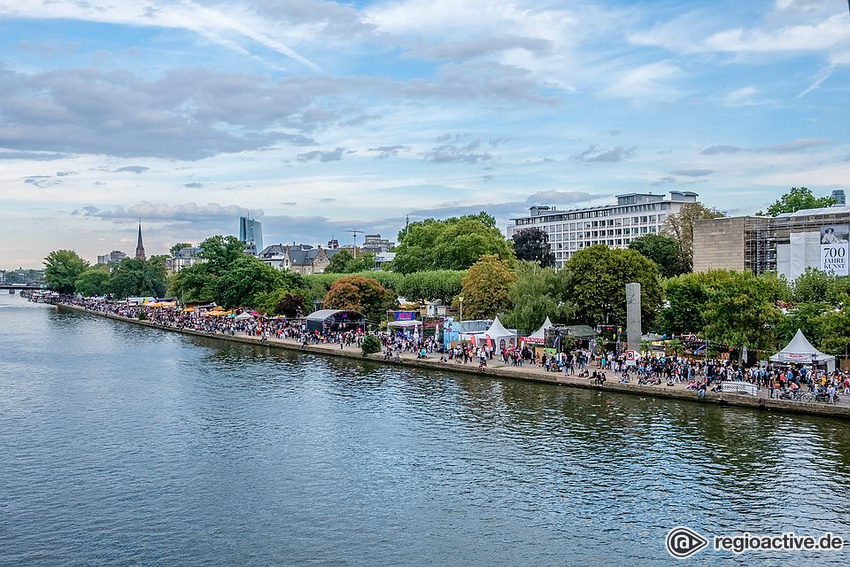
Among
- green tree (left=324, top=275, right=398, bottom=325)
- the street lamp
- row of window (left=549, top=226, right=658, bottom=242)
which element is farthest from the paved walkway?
row of window (left=549, top=226, right=658, bottom=242)

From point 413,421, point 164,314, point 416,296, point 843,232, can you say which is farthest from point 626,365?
point 164,314

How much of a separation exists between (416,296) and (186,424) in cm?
4359

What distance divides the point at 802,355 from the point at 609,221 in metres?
104

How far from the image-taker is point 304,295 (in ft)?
228

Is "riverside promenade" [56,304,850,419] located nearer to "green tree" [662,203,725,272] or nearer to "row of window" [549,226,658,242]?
"green tree" [662,203,725,272]

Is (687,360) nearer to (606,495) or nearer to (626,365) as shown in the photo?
(626,365)

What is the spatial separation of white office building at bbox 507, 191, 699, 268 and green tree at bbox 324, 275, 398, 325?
192 ft

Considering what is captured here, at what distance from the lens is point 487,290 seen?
5275 cm

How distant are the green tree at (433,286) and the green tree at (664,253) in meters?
20.3

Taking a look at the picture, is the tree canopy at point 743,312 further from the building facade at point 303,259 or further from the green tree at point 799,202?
the building facade at point 303,259

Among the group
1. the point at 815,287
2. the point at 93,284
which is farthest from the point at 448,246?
the point at 93,284

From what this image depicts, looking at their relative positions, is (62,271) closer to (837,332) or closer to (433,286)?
(433,286)

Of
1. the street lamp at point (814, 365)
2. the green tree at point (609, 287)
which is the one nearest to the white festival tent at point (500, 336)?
the green tree at point (609, 287)

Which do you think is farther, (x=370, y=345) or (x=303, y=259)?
(x=303, y=259)
